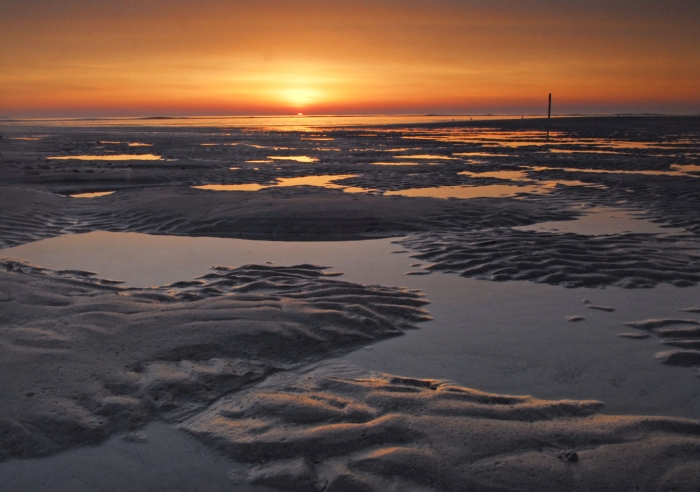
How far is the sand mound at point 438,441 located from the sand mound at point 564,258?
2.93m

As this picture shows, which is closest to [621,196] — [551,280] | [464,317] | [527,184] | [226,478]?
[527,184]

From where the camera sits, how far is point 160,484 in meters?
2.61

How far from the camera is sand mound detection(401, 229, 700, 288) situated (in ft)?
19.5

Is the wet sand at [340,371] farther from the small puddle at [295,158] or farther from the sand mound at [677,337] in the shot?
the small puddle at [295,158]

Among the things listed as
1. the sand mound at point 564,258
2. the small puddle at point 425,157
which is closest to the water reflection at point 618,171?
the small puddle at point 425,157

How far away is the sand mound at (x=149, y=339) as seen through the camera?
10.4 feet

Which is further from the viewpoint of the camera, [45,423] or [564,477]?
[45,423]

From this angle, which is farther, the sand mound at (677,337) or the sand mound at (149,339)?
the sand mound at (677,337)

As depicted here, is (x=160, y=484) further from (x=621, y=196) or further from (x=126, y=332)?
(x=621, y=196)

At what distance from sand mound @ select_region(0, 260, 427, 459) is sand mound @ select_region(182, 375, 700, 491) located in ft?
1.34

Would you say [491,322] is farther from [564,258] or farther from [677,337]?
[564,258]

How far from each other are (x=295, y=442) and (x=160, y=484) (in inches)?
26.4

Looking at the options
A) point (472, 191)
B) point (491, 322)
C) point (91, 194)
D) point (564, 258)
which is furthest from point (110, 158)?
point (491, 322)

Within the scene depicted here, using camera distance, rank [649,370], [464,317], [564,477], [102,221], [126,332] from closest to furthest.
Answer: [564,477] → [649,370] → [126,332] → [464,317] → [102,221]
